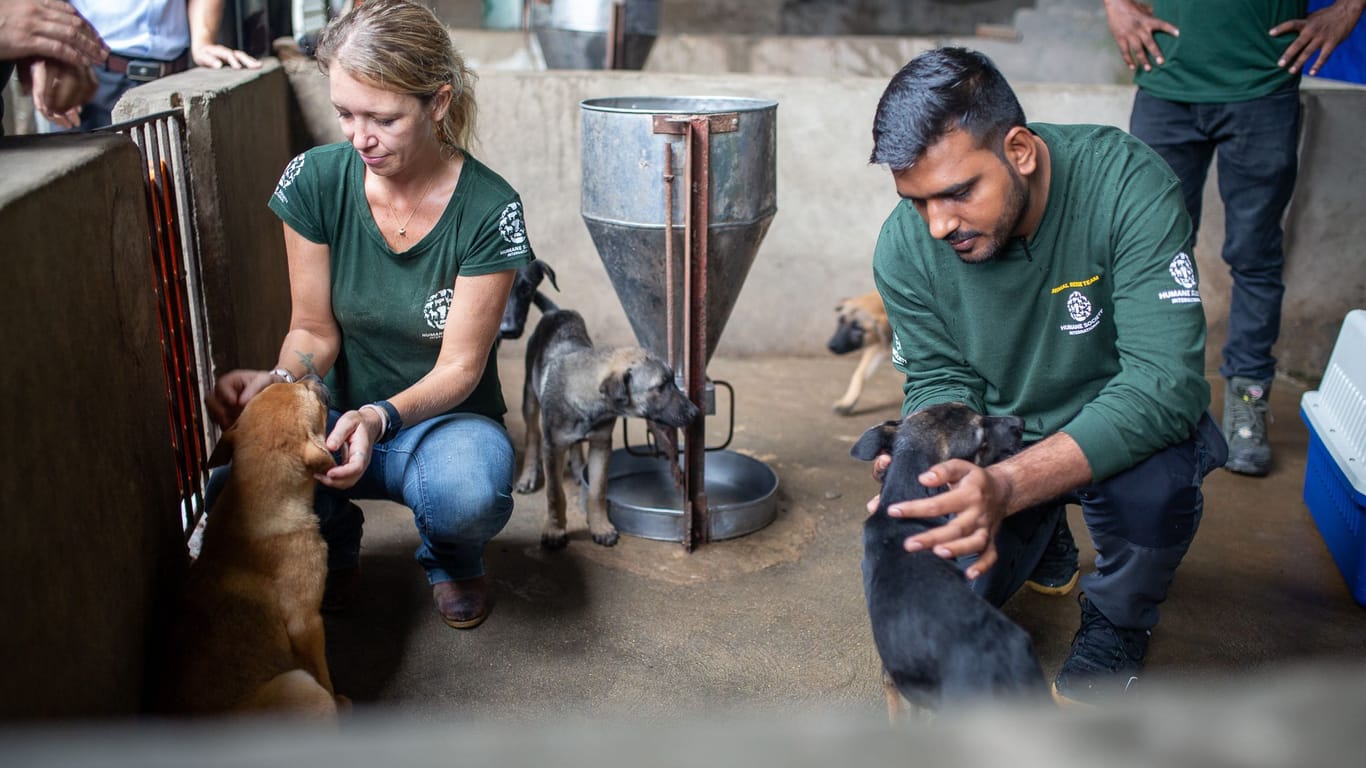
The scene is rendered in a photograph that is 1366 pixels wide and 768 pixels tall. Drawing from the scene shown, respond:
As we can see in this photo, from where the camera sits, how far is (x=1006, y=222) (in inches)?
104

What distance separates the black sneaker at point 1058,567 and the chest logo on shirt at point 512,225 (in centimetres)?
197

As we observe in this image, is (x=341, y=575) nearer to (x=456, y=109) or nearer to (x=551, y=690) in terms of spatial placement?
(x=551, y=690)

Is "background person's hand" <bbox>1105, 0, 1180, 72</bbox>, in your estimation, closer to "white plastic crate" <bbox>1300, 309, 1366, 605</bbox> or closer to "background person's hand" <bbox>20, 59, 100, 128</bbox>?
"white plastic crate" <bbox>1300, 309, 1366, 605</bbox>

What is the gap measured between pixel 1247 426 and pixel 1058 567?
1.70 meters

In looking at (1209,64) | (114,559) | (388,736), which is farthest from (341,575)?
(1209,64)

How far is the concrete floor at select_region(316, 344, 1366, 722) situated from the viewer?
3.12 meters

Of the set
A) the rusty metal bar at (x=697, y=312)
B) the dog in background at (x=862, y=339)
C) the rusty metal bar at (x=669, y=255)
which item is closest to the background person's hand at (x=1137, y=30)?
the dog in background at (x=862, y=339)

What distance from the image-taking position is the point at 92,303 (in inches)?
88.7

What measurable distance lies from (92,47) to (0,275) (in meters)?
0.90

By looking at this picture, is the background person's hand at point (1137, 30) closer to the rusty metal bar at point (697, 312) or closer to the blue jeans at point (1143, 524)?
the rusty metal bar at point (697, 312)

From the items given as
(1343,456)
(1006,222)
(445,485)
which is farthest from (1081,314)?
(445,485)

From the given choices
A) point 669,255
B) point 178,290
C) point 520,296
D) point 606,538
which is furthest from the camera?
point 520,296

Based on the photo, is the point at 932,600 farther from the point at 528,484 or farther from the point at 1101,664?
the point at 528,484

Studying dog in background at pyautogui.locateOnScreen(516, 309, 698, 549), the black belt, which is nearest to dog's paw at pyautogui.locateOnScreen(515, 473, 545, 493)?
dog in background at pyautogui.locateOnScreen(516, 309, 698, 549)
